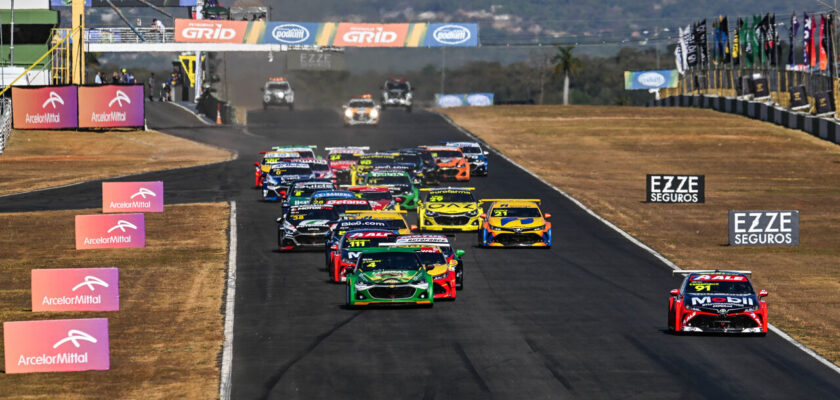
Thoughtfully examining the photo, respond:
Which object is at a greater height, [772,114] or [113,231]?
[772,114]

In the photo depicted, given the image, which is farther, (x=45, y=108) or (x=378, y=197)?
(x=45, y=108)

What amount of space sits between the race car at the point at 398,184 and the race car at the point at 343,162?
744cm

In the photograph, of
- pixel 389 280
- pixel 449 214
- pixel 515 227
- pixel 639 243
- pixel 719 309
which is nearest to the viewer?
pixel 719 309

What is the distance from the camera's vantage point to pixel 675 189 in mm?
55875

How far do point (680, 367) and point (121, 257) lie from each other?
842 inches

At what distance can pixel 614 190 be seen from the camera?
61250mm

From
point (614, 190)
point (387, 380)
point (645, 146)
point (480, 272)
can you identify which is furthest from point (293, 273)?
point (645, 146)

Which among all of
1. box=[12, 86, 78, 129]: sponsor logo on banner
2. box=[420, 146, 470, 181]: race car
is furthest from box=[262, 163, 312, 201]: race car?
box=[12, 86, 78, 129]: sponsor logo on banner

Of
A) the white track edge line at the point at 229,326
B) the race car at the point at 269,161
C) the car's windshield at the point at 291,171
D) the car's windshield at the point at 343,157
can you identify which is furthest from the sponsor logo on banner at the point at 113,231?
the car's windshield at the point at 343,157

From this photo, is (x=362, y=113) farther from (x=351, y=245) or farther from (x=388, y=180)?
(x=351, y=245)

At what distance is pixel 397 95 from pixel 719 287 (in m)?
86.1

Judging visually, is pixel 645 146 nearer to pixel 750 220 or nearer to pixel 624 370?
pixel 750 220

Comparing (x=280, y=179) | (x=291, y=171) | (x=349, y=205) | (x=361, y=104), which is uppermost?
(x=361, y=104)


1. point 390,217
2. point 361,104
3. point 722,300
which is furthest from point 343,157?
point 722,300
